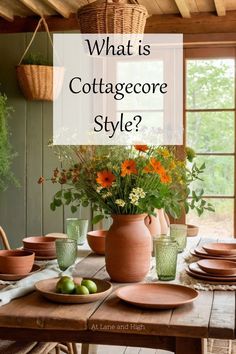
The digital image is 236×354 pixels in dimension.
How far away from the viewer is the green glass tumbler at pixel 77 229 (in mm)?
2463

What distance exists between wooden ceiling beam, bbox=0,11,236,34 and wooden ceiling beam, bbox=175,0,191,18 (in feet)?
0.19

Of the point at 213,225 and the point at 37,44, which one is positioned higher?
the point at 37,44

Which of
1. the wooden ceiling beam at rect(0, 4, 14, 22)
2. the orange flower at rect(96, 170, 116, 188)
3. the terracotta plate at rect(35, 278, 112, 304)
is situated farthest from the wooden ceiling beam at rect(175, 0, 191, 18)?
the terracotta plate at rect(35, 278, 112, 304)

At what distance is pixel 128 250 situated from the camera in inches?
70.9

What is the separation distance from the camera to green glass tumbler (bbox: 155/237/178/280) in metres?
1.78

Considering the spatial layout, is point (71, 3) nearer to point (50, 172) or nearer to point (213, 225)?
point (50, 172)

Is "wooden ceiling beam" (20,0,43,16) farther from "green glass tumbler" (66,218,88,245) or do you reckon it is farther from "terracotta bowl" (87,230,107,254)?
"terracotta bowl" (87,230,107,254)

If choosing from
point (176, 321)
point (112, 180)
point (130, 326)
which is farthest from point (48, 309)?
point (112, 180)

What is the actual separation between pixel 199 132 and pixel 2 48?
172 centimetres

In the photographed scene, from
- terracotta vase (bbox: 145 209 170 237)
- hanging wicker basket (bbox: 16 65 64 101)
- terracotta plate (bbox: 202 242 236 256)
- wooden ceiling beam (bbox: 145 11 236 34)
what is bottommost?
terracotta plate (bbox: 202 242 236 256)

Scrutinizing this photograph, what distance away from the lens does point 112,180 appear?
176 cm

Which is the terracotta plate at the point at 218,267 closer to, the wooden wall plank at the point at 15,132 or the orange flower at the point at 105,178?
the orange flower at the point at 105,178

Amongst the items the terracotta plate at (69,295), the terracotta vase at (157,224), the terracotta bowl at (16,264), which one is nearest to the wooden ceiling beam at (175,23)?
the terracotta vase at (157,224)

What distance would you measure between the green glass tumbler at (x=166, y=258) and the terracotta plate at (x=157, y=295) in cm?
14
